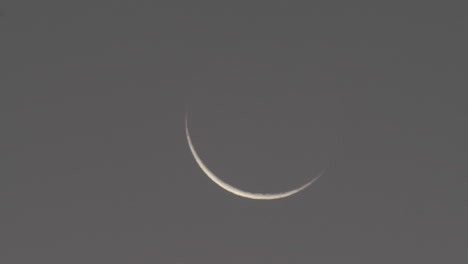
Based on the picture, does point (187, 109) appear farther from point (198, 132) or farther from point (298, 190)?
point (298, 190)

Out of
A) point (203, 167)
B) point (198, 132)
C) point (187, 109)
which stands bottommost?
point (203, 167)

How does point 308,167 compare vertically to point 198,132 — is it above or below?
below

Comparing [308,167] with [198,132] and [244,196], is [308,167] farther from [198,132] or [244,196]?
[198,132]

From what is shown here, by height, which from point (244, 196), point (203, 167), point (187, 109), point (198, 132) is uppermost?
point (187, 109)

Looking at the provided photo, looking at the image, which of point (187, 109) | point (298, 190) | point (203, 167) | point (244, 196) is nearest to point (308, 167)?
point (298, 190)

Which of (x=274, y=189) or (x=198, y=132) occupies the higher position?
(x=198, y=132)

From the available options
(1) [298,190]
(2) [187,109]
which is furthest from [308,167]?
(2) [187,109]

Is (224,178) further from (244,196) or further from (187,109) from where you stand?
(187,109)
